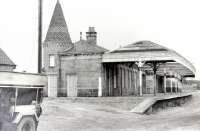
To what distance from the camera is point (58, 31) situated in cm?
3897

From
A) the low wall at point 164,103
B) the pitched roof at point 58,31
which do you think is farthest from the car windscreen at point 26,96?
the pitched roof at point 58,31

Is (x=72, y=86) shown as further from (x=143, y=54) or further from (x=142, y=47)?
(x=142, y=47)

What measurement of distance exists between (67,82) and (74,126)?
18.0 meters

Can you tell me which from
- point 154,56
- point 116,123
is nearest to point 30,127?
point 116,123

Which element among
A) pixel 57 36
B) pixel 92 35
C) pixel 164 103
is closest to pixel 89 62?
pixel 57 36

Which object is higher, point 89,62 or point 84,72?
point 89,62

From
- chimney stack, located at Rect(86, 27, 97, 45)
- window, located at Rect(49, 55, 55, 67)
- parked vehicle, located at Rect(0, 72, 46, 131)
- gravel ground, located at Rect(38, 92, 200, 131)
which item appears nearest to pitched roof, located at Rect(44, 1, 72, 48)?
window, located at Rect(49, 55, 55, 67)

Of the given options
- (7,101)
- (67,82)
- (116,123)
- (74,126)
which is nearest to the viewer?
(7,101)

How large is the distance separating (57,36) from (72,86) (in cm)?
666

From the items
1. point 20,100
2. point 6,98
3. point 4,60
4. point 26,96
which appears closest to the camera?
point 6,98

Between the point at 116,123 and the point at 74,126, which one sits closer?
the point at 74,126

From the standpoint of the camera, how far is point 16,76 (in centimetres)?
1227

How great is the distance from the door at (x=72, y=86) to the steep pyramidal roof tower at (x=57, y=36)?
450cm

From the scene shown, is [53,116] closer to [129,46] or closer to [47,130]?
[47,130]
